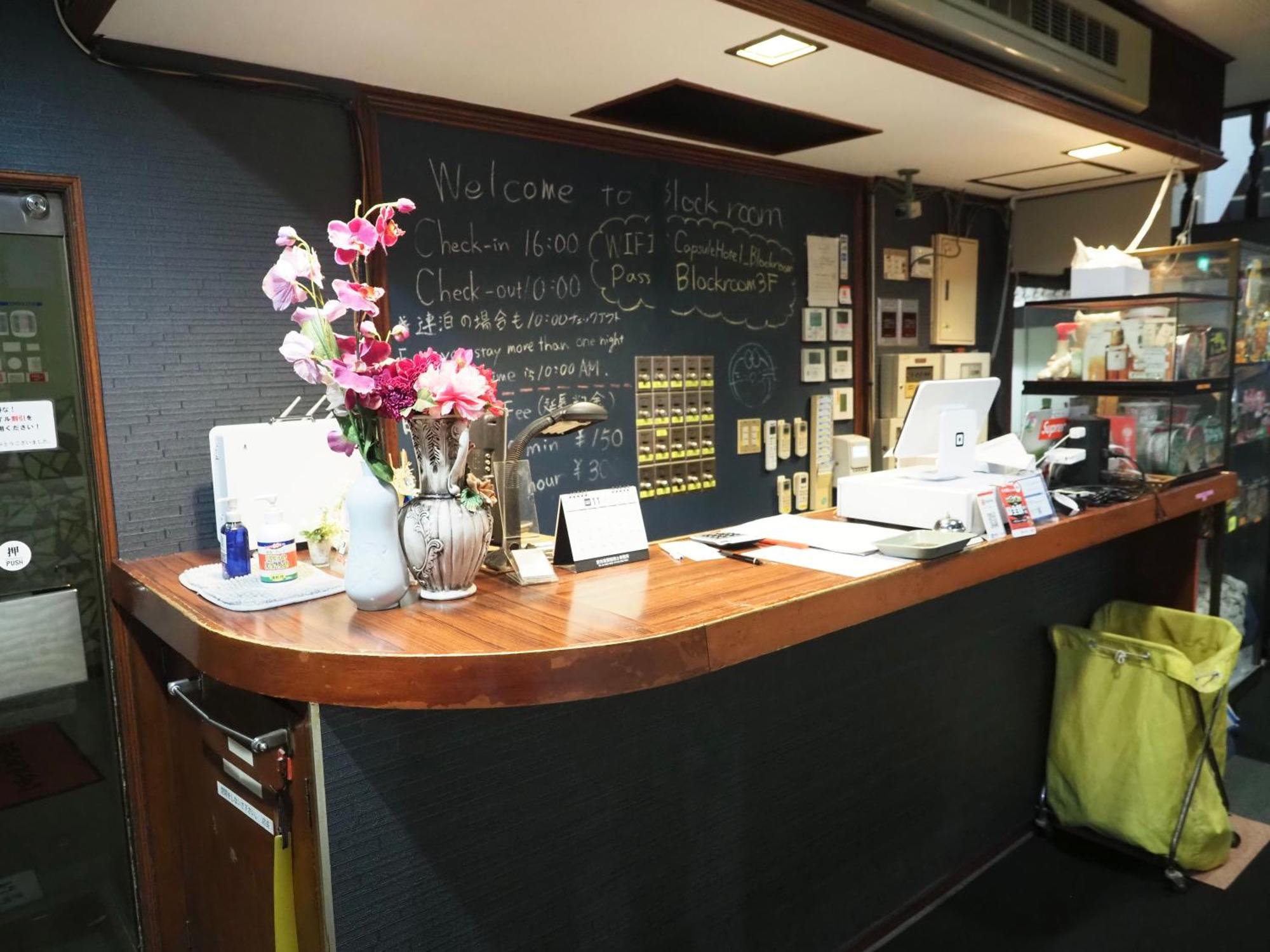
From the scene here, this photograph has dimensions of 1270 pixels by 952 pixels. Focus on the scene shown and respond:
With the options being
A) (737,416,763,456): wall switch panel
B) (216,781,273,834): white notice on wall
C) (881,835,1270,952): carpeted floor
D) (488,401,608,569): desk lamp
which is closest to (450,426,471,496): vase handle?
(488,401,608,569): desk lamp

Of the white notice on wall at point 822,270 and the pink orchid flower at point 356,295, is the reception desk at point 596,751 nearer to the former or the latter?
the pink orchid flower at point 356,295

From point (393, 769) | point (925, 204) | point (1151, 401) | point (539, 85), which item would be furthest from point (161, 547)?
point (925, 204)

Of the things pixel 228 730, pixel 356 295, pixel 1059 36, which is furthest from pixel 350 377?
pixel 1059 36

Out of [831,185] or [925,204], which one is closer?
[831,185]

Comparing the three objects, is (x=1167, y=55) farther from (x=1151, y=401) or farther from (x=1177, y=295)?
(x=1151, y=401)

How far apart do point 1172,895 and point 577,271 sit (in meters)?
2.77

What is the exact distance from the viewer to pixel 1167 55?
12.0ft

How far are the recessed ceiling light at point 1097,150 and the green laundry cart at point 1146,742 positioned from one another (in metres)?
1.95

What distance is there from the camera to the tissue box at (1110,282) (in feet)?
10.9

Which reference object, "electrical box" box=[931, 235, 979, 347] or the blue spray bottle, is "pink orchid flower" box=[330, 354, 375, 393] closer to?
the blue spray bottle

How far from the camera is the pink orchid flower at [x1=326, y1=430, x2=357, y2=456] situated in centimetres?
166

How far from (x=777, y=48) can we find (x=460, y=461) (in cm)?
154

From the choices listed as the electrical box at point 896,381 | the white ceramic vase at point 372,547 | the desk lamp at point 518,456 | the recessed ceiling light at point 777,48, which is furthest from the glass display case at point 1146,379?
the white ceramic vase at point 372,547

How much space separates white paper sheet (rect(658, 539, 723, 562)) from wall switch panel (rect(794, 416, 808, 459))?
2.13 metres
